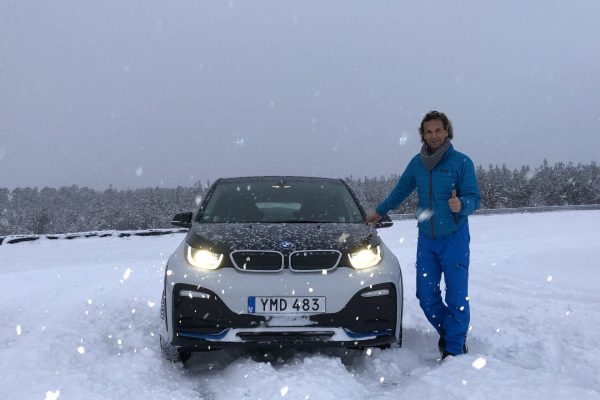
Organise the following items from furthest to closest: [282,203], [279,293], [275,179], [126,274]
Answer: [126,274] → [275,179] → [282,203] → [279,293]

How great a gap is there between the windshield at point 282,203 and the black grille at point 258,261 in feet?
2.72

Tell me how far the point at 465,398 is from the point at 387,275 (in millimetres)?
949

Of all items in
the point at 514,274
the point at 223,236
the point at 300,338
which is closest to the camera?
the point at 300,338

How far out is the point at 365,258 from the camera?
3.49m

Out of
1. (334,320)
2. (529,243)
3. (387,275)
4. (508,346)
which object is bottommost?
(529,243)

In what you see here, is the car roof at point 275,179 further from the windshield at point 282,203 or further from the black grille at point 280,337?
the black grille at point 280,337

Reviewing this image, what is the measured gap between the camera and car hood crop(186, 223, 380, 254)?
3.39m

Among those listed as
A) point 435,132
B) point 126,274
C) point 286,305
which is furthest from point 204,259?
point 126,274

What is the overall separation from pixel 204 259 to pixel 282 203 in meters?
1.40

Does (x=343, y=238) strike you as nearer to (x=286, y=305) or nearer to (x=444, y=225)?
(x=286, y=305)

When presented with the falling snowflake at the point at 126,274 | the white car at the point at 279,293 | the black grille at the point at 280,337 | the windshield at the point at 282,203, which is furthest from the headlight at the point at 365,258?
the falling snowflake at the point at 126,274

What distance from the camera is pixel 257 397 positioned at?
2891mm

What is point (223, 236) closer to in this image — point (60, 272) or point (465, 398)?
point (465, 398)

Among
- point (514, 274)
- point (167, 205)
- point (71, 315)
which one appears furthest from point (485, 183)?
point (71, 315)
